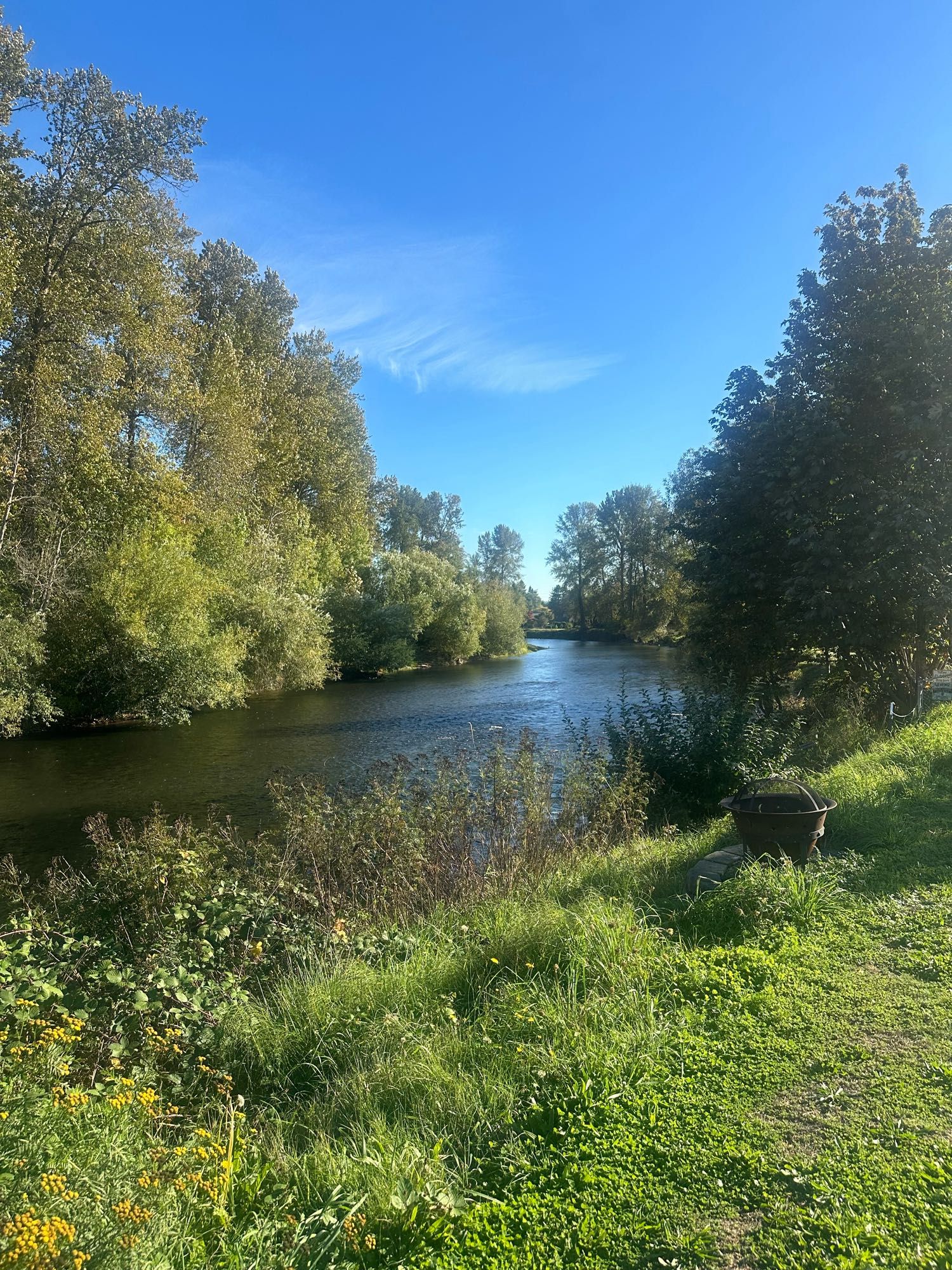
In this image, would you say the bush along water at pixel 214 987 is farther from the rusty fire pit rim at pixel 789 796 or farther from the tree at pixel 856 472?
the tree at pixel 856 472

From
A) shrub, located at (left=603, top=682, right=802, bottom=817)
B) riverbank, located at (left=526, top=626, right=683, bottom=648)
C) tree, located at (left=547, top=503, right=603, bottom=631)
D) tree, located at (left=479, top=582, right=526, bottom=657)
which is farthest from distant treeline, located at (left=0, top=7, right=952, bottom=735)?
tree, located at (left=547, top=503, right=603, bottom=631)

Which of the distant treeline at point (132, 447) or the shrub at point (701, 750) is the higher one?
the distant treeline at point (132, 447)

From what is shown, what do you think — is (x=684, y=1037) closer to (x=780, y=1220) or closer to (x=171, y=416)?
(x=780, y=1220)

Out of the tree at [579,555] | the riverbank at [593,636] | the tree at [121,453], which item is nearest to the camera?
the tree at [121,453]

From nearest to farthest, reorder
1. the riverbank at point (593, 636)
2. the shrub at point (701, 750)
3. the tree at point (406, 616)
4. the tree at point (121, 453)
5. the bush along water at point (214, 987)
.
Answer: the bush along water at point (214, 987), the shrub at point (701, 750), the tree at point (121, 453), the tree at point (406, 616), the riverbank at point (593, 636)

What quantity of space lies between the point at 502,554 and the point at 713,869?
91314 millimetres

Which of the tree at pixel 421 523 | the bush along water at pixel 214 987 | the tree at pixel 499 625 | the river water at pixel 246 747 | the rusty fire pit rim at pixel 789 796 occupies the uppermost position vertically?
the tree at pixel 421 523

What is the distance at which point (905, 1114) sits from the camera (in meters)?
2.73

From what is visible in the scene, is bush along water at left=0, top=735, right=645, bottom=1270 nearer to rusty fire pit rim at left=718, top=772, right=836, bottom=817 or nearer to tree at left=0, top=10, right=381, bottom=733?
rusty fire pit rim at left=718, top=772, right=836, bottom=817

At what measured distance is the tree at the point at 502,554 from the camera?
310ft

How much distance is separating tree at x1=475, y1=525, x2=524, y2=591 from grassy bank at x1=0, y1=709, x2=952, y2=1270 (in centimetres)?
8840

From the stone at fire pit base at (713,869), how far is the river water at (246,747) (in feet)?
16.8

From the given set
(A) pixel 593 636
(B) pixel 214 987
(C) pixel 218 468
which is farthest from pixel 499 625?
(B) pixel 214 987

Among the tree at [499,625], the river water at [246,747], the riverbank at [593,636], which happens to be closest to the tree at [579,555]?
the riverbank at [593,636]
